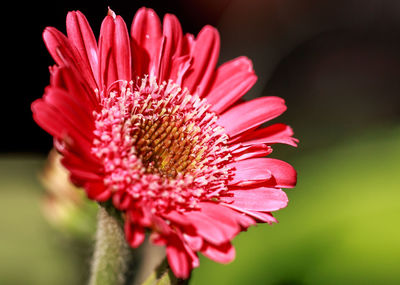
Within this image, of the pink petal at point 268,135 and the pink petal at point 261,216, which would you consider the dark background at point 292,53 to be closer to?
the pink petal at point 268,135

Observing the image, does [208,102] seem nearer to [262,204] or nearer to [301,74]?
[262,204]

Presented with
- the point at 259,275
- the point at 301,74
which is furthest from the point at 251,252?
the point at 301,74

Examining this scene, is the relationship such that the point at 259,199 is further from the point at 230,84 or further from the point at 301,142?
the point at 301,142

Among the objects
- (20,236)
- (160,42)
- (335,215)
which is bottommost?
(20,236)

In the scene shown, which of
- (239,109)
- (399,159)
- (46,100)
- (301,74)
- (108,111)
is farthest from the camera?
(301,74)

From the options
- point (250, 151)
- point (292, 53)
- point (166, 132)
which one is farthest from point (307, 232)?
point (292, 53)

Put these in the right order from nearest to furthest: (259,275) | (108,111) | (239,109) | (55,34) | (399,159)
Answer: (55,34) < (108,111) < (239,109) < (259,275) < (399,159)

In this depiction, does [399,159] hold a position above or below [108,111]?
below
